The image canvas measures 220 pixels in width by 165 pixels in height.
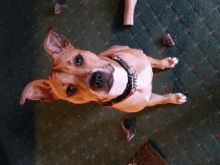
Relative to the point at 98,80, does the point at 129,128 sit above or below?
below

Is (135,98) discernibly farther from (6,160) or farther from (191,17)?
(6,160)

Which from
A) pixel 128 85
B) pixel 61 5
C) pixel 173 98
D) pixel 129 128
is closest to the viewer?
pixel 128 85

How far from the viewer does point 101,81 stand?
3.80 ft

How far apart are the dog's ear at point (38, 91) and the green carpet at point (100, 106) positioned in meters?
1.25

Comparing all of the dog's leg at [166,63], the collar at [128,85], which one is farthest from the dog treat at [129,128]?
the collar at [128,85]

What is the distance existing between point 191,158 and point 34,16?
3364 mm

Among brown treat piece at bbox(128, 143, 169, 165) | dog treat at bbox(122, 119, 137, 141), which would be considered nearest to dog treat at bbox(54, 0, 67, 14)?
dog treat at bbox(122, 119, 137, 141)

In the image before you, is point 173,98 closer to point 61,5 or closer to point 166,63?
point 166,63

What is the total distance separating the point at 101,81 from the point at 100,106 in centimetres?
153

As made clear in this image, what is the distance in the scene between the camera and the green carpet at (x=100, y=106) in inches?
87.0

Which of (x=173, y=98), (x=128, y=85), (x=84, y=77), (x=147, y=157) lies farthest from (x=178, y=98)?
(x=84, y=77)

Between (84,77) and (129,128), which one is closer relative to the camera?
(84,77)

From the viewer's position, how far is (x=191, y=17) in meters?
2.27

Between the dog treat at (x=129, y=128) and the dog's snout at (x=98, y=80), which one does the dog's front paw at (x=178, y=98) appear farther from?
the dog's snout at (x=98, y=80)
